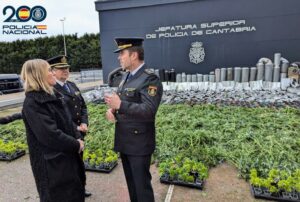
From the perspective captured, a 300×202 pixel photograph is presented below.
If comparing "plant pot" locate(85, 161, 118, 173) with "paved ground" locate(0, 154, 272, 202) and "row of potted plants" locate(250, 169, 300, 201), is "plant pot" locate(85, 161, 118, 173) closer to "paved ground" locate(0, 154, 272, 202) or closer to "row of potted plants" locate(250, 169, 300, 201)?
"paved ground" locate(0, 154, 272, 202)

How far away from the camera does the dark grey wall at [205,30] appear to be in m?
10.1

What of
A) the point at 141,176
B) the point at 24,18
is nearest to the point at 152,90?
the point at 141,176

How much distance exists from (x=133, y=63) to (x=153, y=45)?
9.95 m

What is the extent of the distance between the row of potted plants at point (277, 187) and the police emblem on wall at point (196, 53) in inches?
342

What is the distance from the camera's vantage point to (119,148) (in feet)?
8.21

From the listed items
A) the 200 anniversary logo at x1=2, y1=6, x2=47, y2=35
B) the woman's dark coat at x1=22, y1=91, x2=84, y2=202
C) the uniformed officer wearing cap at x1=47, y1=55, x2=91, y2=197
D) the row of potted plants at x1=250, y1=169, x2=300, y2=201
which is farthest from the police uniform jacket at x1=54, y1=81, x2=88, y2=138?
the 200 anniversary logo at x1=2, y1=6, x2=47, y2=35

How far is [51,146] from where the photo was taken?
209 cm

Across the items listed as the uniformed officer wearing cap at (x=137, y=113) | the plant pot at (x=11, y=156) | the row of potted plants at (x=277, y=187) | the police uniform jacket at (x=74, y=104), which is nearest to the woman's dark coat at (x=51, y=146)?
the uniformed officer wearing cap at (x=137, y=113)

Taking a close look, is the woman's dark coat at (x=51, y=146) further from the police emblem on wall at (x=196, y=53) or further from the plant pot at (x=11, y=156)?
the police emblem on wall at (x=196, y=53)

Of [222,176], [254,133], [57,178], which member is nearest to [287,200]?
[222,176]

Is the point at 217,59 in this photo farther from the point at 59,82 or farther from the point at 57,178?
the point at 57,178

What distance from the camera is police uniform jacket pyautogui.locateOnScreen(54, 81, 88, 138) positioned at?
118 inches

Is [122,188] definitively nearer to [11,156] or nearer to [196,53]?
[11,156]

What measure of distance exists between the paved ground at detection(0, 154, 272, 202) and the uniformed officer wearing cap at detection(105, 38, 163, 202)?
75cm
